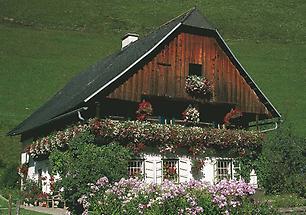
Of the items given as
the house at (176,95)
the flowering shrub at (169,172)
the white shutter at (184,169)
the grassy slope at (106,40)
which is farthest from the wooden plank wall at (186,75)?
the grassy slope at (106,40)

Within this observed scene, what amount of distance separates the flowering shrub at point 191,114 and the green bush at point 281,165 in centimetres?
363

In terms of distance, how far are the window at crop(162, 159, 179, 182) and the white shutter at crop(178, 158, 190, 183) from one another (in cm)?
16

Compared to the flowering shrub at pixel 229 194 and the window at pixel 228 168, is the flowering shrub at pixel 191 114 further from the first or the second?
the flowering shrub at pixel 229 194

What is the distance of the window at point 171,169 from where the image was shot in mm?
23406

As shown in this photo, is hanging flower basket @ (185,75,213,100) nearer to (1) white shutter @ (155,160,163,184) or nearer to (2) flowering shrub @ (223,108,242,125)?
(2) flowering shrub @ (223,108,242,125)

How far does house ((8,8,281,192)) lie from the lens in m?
23.1

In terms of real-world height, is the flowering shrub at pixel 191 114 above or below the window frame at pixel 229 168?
above

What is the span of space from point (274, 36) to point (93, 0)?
2496 centimetres

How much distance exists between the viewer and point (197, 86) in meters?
24.8

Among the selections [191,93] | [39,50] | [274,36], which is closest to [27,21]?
[39,50]

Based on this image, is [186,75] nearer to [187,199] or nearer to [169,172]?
[169,172]

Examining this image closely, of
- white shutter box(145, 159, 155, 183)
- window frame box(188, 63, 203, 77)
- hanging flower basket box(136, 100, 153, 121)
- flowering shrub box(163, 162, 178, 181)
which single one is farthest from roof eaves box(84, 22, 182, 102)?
flowering shrub box(163, 162, 178, 181)

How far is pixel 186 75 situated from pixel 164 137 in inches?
138

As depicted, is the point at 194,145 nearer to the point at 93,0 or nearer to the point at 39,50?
the point at 39,50
